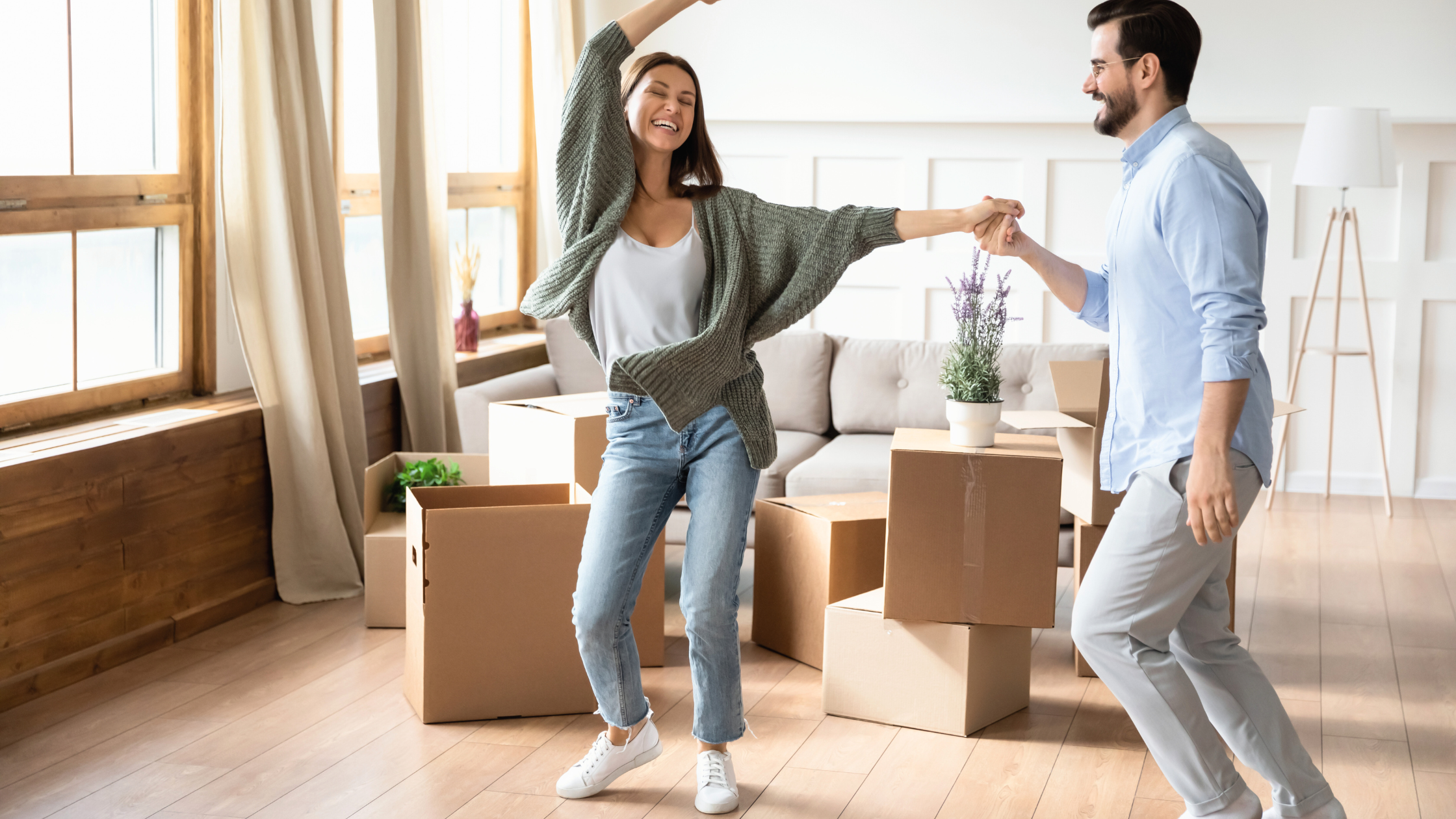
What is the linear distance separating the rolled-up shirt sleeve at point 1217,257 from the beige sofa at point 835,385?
7.36ft

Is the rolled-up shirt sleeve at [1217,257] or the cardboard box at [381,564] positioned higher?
the rolled-up shirt sleeve at [1217,257]

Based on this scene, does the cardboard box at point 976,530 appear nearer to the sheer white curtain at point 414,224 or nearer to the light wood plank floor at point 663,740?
the light wood plank floor at point 663,740

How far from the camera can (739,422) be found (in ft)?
7.55

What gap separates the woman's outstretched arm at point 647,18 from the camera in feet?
7.60

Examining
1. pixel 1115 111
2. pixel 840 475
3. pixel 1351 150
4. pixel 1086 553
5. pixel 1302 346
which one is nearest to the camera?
pixel 1115 111

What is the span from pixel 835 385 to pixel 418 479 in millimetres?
1524

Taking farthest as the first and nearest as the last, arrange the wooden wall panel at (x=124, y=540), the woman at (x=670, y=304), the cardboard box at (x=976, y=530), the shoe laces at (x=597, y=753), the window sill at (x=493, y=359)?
the window sill at (x=493, y=359), the wooden wall panel at (x=124, y=540), the cardboard box at (x=976, y=530), the shoe laces at (x=597, y=753), the woman at (x=670, y=304)

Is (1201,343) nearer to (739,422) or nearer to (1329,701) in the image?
(739,422)

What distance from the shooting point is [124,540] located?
3.23 metres

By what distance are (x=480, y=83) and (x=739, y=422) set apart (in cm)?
363

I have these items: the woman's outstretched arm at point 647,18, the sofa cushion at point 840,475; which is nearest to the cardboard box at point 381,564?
the sofa cushion at point 840,475

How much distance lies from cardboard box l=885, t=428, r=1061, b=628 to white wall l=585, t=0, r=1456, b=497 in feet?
10.4

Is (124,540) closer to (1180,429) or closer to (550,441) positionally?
(550,441)

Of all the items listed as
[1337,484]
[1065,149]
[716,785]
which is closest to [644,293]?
[716,785]
